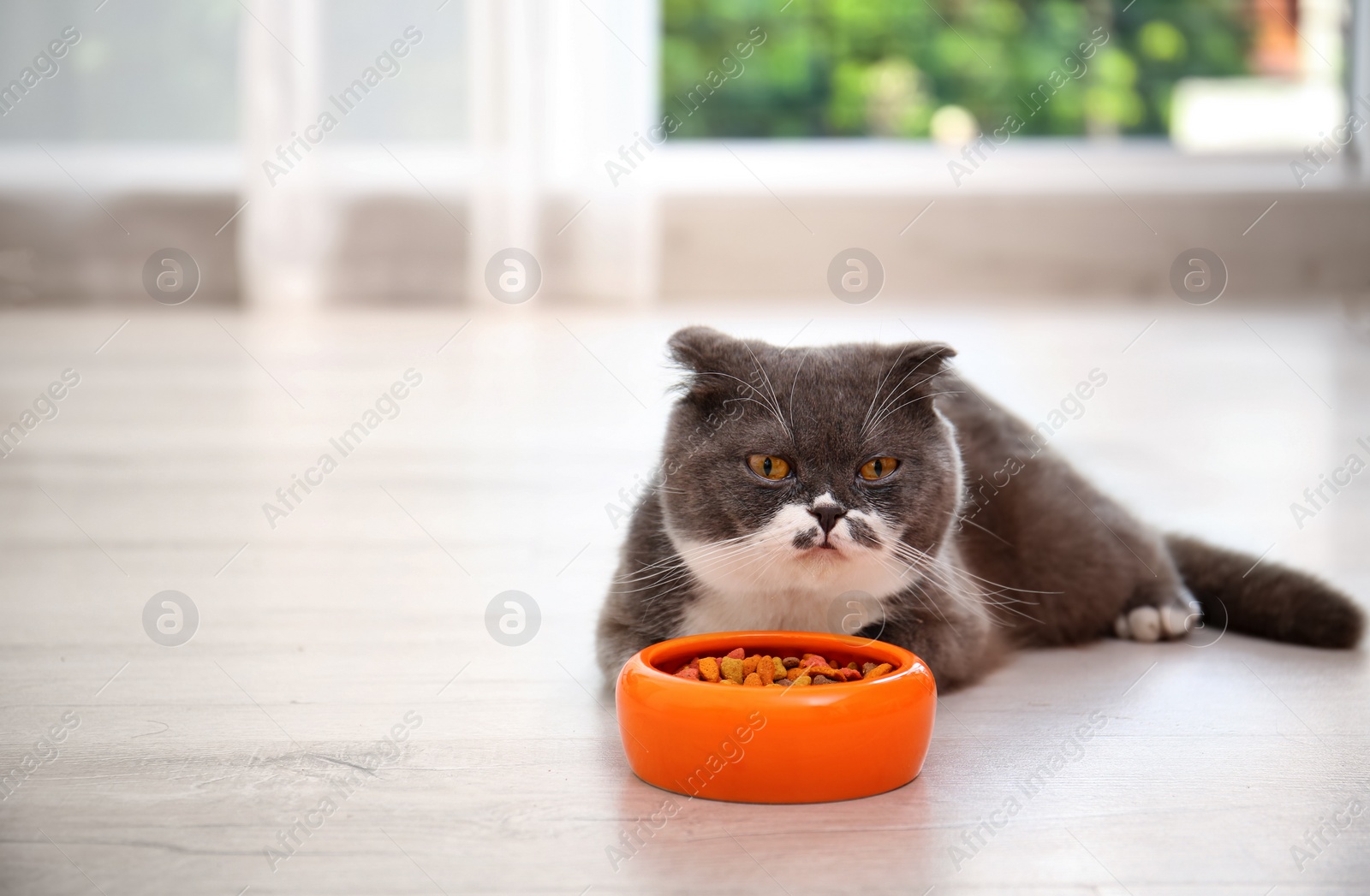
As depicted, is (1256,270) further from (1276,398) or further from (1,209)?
(1,209)

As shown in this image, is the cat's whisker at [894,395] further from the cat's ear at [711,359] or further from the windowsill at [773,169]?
the windowsill at [773,169]

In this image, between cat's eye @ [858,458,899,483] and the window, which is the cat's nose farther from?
the window

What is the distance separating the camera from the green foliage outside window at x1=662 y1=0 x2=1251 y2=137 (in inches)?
269

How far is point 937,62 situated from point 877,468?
6.02 metres

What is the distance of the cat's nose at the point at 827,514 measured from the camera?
1.38m

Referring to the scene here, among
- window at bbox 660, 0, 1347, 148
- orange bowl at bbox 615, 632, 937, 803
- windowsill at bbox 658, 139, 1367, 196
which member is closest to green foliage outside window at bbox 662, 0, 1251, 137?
window at bbox 660, 0, 1347, 148

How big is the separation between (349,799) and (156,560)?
114cm

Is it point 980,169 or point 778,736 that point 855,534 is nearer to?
point 778,736

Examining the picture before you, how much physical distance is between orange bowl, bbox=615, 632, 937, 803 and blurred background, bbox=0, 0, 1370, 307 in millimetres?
4679

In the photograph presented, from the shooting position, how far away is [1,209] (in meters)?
6.16

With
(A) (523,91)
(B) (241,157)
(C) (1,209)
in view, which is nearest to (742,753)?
(A) (523,91)

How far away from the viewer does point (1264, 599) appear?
1867 millimetres

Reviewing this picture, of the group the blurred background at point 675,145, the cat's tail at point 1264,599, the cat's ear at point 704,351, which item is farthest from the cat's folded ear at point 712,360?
the blurred background at point 675,145

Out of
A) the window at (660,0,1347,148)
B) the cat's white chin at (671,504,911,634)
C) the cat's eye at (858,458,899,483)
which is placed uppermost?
the window at (660,0,1347,148)
